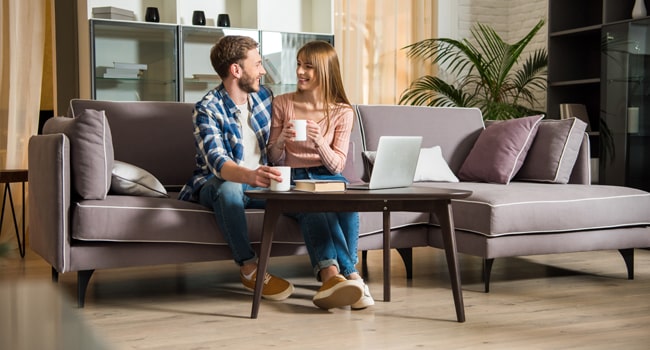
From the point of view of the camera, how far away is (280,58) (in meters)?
5.07

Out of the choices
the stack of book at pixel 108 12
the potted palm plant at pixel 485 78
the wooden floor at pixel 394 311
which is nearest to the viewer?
the wooden floor at pixel 394 311

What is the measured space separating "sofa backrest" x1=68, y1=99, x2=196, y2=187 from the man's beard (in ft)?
1.73

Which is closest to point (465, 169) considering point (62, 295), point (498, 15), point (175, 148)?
point (175, 148)

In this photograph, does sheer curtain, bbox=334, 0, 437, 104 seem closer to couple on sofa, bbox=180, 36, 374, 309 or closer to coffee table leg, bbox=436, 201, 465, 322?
couple on sofa, bbox=180, 36, 374, 309

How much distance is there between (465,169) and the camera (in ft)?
12.4

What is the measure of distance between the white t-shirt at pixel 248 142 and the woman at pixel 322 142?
63 millimetres

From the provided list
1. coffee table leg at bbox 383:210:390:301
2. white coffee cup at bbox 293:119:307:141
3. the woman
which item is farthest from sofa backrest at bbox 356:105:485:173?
white coffee cup at bbox 293:119:307:141

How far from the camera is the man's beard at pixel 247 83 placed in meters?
2.86

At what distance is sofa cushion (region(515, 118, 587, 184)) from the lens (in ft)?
11.6

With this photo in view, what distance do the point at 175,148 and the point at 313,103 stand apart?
2.37 feet

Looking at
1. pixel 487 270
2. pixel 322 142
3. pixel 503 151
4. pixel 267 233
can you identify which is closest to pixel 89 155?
pixel 267 233

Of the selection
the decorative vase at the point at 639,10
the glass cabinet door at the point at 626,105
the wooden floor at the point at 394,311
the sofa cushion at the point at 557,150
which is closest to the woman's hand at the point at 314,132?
the wooden floor at the point at 394,311

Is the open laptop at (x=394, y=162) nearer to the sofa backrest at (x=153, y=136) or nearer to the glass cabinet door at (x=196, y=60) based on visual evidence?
the sofa backrest at (x=153, y=136)

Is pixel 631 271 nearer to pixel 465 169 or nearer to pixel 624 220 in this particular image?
pixel 624 220
